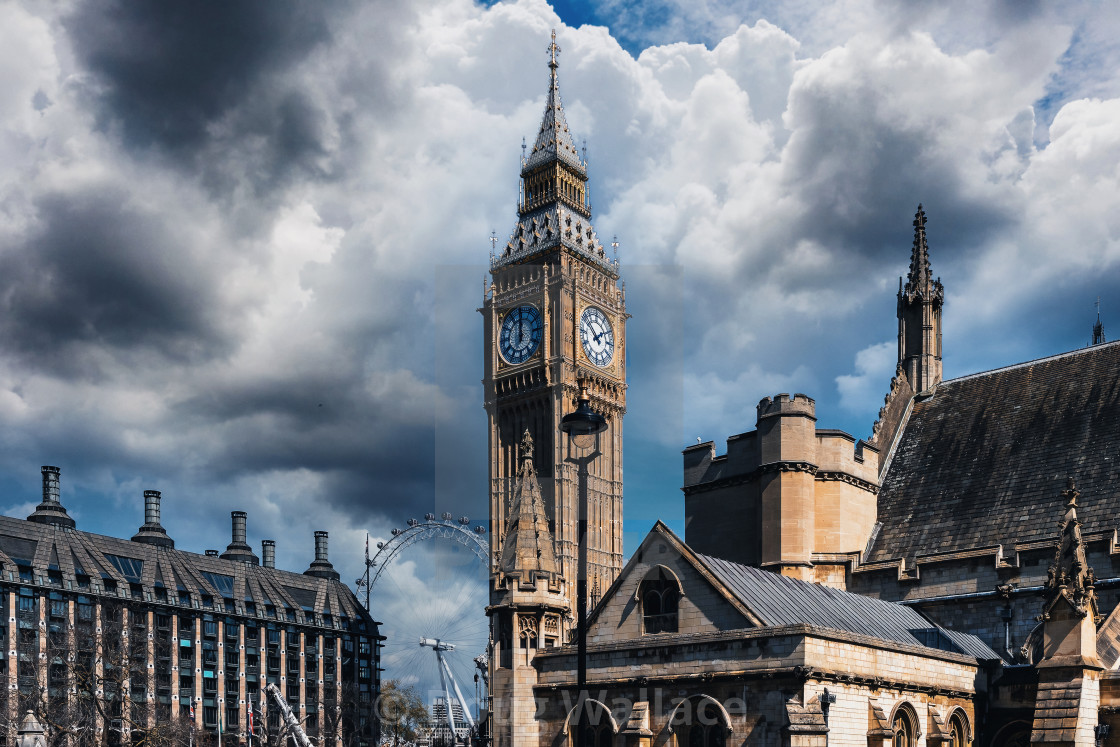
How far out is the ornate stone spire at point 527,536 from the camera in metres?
39.1

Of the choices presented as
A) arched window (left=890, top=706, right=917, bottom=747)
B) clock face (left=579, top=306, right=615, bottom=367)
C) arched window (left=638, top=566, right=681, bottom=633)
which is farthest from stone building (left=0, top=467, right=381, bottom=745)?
arched window (left=890, top=706, right=917, bottom=747)

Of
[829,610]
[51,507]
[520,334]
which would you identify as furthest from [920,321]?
[51,507]

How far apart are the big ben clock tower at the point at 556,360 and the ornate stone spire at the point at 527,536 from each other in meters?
70.2

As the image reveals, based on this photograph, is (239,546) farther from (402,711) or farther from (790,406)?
(790,406)

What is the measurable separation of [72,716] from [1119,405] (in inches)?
2216

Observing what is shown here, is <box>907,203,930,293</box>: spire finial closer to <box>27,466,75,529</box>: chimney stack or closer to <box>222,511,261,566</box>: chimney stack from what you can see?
<box>27,466,75,529</box>: chimney stack

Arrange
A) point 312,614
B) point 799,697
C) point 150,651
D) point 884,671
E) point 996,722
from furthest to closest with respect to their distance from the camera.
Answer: point 312,614 < point 150,651 < point 996,722 < point 884,671 < point 799,697

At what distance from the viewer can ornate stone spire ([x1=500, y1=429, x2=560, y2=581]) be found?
39.1 metres

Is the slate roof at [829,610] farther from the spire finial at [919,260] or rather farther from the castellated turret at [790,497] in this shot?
the spire finial at [919,260]

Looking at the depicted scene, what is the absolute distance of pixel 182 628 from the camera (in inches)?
4491

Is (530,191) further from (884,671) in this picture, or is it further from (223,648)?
(884,671)

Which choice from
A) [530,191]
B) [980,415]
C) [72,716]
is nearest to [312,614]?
[530,191]

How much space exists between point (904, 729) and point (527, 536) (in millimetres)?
13010

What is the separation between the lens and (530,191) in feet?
443
